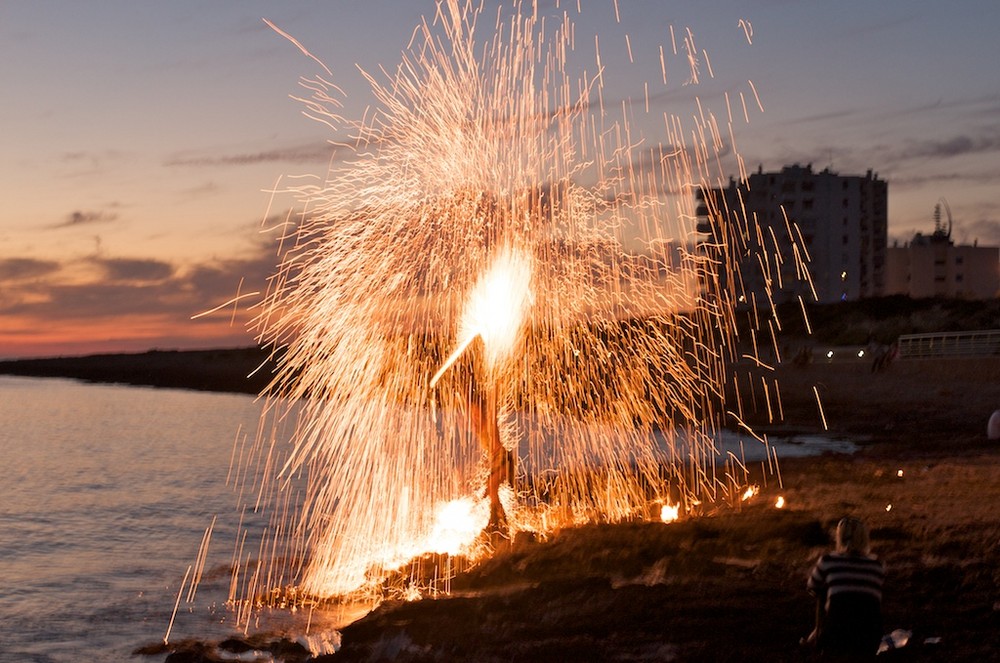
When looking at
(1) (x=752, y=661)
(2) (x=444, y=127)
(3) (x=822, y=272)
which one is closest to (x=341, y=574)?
(2) (x=444, y=127)

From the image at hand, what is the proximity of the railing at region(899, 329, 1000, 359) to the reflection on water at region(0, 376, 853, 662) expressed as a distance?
48.8ft

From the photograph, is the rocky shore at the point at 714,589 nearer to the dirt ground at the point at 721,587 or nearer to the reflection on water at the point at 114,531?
the dirt ground at the point at 721,587

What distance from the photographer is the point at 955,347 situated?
5838 cm

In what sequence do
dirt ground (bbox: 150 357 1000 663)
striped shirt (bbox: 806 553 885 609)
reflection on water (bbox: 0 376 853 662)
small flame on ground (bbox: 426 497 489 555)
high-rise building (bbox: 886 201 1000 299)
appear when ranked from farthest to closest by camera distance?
high-rise building (bbox: 886 201 1000 299) < small flame on ground (bbox: 426 497 489 555) < reflection on water (bbox: 0 376 853 662) < dirt ground (bbox: 150 357 1000 663) < striped shirt (bbox: 806 553 885 609)

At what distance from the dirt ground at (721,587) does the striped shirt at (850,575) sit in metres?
0.79

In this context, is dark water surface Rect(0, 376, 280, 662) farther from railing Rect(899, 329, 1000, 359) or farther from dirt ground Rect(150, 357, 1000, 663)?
railing Rect(899, 329, 1000, 359)

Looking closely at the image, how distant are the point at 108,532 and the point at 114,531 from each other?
170 mm

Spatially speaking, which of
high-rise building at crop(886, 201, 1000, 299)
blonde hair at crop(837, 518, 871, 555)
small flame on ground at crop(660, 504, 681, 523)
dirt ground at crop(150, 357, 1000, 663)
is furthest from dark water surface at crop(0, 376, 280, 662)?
high-rise building at crop(886, 201, 1000, 299)

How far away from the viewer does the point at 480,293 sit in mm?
20031

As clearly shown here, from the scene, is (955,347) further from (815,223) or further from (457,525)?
(815,223)

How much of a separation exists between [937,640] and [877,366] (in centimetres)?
5151

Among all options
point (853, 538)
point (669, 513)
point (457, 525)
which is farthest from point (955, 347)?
point (853, 538)

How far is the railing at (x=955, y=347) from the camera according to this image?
184ft

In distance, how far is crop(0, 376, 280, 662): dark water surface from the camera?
21.1m
